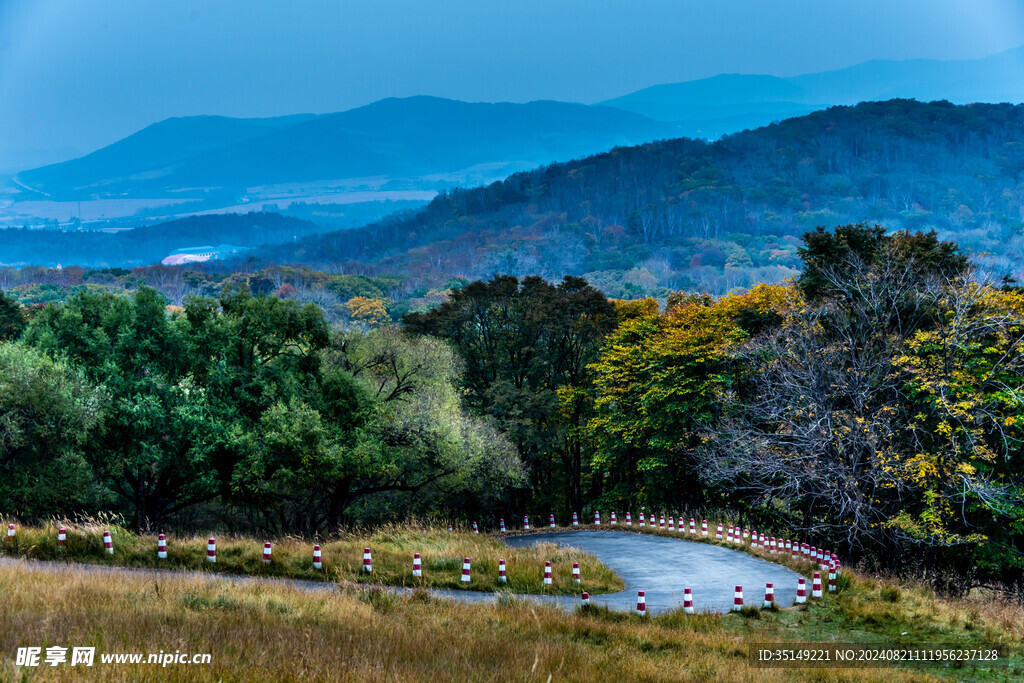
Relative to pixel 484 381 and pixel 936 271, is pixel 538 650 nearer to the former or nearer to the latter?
pixel 936 271

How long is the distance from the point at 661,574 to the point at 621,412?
78.7 feet

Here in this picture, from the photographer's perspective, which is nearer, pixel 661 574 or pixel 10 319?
pixel 661 574

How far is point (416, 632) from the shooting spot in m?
10.4

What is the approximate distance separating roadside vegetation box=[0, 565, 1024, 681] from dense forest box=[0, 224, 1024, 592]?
12.9m

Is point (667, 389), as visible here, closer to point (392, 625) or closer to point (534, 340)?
point (534, 340)

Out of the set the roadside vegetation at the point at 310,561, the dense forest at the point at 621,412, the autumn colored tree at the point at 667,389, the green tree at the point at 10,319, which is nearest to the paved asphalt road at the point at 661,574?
the roadside vegetation at the point at 310,561

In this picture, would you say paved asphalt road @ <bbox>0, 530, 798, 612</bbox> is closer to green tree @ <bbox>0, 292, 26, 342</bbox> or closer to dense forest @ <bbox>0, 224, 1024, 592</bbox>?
dense forest @ <bbox>0, 224, 1024, 592</bbox>

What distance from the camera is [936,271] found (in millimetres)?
35094

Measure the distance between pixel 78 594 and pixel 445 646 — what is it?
530 centimetres

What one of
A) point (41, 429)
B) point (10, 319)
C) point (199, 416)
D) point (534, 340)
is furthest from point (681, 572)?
point (10, 319)

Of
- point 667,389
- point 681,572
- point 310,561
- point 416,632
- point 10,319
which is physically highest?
point 10,319

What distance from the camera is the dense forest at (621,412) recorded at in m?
28.0

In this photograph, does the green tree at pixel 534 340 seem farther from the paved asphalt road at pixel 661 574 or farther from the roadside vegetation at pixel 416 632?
the roadside vegetation at pixel 416 632

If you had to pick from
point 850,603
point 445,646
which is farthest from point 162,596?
point 850,603
